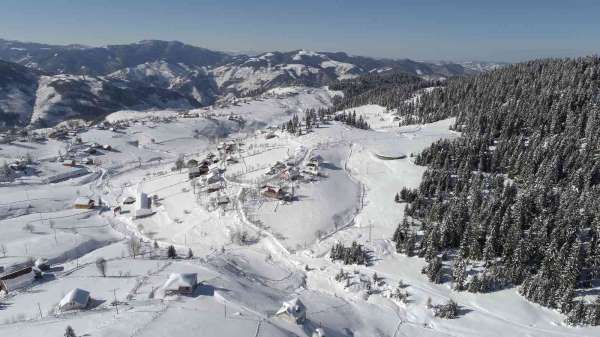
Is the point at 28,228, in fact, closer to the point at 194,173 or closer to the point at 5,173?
the point at 194,173

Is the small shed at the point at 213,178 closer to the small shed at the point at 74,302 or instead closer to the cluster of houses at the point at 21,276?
the cluster of houses at the point at 21,276

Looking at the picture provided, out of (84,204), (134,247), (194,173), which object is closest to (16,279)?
(134,247)

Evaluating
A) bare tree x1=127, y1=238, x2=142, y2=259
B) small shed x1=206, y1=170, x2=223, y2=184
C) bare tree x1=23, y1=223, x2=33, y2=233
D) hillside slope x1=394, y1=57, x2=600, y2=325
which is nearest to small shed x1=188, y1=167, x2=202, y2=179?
small shed x1=206, y1=170, x2=223, y2=184

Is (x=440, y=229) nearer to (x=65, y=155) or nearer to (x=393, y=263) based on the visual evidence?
(x=393, y=263)

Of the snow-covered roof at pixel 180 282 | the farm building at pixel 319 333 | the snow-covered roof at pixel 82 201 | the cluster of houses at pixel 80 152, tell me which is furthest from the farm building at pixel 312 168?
the cluster of houses at pixel 80 152

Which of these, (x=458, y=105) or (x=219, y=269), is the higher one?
(x=458, y=105)

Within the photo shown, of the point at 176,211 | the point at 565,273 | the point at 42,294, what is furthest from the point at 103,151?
the point at 565,273
